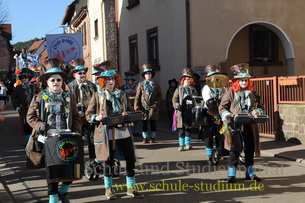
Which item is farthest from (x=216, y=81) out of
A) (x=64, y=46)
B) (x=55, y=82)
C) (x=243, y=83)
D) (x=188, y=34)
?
(x=64, y=46)

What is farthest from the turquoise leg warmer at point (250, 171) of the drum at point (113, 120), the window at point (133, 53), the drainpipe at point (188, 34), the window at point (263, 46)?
the window at point (133, 53)

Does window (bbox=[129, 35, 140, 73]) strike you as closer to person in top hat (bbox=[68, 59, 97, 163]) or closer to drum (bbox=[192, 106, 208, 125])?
drum (bbox=[192, 106, 208, 125])

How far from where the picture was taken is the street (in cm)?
643

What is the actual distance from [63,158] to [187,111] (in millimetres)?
5204

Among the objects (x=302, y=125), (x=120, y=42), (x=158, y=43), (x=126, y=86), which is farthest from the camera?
(x=120, y=42)

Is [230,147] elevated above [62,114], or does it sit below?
below

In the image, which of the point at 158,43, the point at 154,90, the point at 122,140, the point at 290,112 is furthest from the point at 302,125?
the point at 158,43

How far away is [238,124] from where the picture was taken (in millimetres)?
7066

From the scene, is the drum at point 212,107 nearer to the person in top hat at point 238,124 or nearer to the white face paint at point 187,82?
the person in top hat at point 238,124

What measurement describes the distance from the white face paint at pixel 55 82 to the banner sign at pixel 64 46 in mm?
11105

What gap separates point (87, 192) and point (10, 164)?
329cm

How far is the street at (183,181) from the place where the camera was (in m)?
6.43

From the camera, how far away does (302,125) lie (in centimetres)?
1093

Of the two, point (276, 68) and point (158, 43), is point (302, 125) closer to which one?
point (276, 68)
